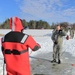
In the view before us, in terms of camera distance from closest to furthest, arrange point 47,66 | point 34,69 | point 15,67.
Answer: point 15,67, point 34,69, point 47,66

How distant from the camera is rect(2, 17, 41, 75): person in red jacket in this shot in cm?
445

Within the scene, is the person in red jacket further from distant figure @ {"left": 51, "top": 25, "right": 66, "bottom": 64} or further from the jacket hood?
distant figure @ {"left": 51, "top": 25, "right": 66, "bottom": 64}

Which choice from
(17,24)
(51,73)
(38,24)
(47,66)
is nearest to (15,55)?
(17,24)

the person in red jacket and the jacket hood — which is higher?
the jacket hood

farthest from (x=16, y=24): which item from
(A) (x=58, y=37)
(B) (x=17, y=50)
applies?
(A) (x=58, y=37)

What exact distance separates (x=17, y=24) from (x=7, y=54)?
1.93 feet

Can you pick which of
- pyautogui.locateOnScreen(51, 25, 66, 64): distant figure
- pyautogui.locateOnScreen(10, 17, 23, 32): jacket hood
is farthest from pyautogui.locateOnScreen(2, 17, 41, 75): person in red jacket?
pyautogui.locateOnScreen(51, 25, 66, 64): distant figure

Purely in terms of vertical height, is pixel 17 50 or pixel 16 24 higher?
pixel 16 24

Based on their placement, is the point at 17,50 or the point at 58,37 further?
the point at 58,37

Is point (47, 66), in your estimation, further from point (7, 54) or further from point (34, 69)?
point (7, 54)

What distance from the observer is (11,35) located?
4.53 m

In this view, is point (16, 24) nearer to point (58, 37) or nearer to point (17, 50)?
point (17, 50)

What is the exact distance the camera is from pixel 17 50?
175 inches

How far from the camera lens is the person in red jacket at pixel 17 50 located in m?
4.45
